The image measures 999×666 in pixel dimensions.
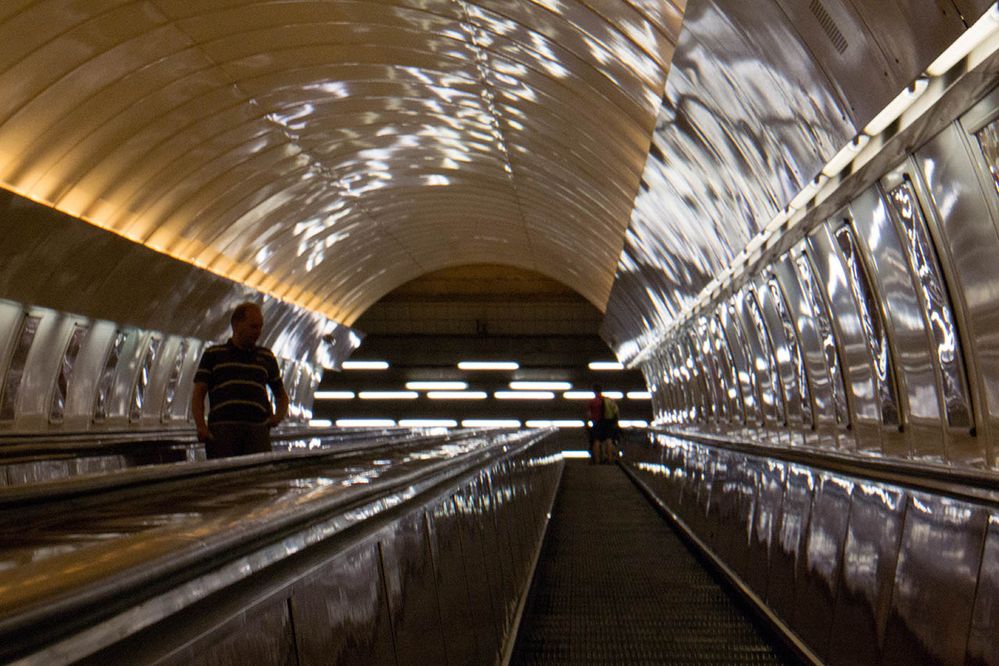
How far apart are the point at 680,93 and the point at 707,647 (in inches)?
213

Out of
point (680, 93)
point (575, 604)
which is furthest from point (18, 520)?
point (680, 93)

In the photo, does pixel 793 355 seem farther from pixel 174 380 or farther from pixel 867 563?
pixel 174 380

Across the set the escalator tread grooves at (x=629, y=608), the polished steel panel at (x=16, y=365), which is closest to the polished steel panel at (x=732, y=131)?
the escalator tread grooves at (x=629, y=608)

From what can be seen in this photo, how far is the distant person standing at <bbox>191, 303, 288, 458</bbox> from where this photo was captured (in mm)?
8320

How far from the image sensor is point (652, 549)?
41.0 ft

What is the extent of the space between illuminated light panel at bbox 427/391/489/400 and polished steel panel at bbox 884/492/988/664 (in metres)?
37.8

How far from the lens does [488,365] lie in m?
→ 42.8

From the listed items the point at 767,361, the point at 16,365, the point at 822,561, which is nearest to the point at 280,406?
the point at 822,561

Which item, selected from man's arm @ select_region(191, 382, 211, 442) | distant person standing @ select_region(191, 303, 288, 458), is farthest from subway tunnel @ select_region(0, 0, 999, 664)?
distant person standing @ select_region(191, 303, 288, 458)

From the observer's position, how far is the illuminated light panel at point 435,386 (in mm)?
42500

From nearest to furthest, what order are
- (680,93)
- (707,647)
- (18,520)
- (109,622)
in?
(109,622) < (18,520) < (707,647) < (680,93)

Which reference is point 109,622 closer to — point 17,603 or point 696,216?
point 17,603

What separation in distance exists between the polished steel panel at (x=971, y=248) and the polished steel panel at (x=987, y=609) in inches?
190

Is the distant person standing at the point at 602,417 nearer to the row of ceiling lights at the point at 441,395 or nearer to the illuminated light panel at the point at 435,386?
the row of ceiling lights at the point at 441,395
